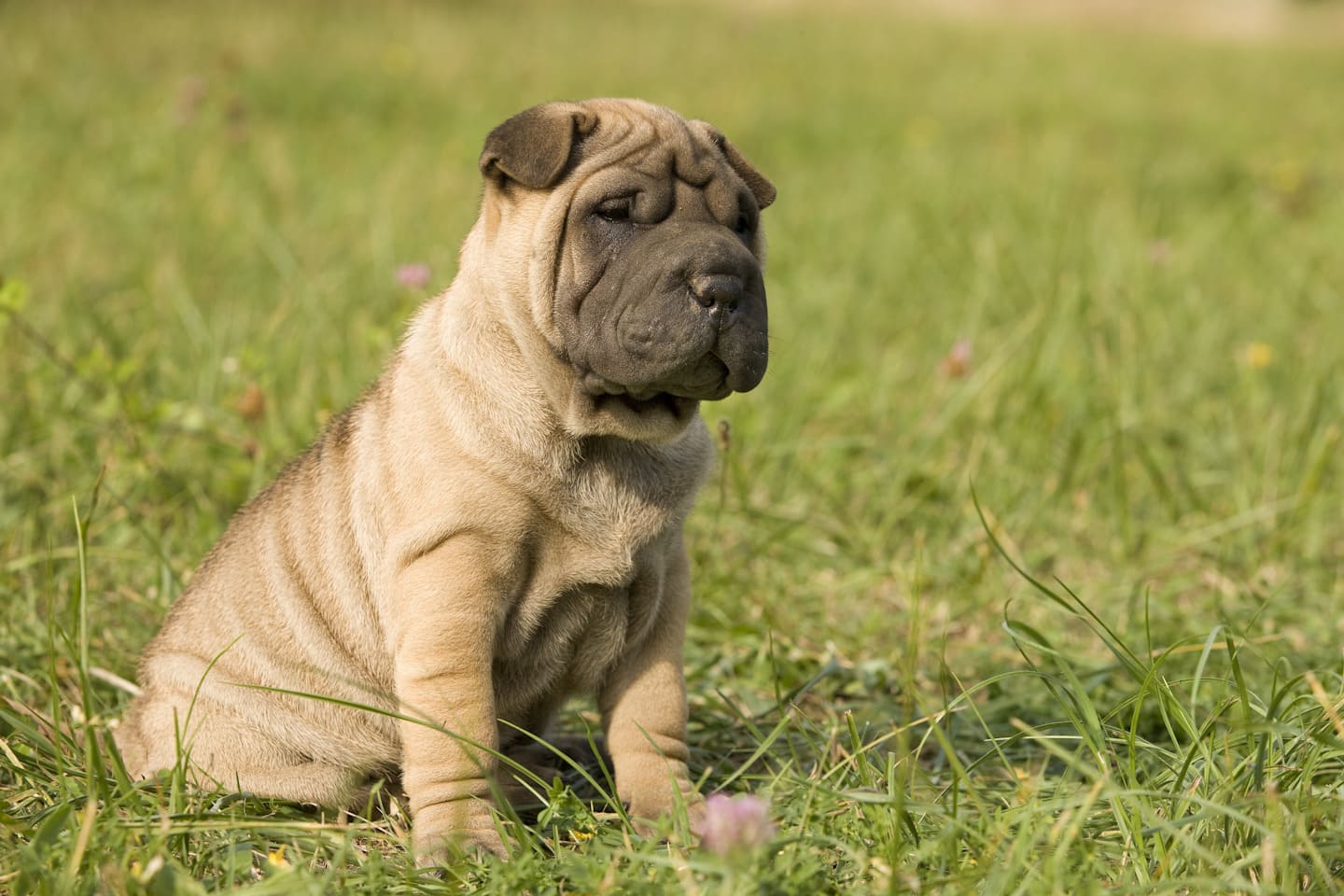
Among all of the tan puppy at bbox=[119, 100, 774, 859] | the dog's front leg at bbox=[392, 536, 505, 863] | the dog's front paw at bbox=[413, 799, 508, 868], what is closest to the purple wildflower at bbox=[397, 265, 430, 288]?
the tan puppy at bbox=[119, 100, 774, 859]

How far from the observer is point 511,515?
3090 millimetres

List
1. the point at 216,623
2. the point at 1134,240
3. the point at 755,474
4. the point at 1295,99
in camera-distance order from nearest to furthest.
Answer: the point at 216,623, the point at 755,474, the point at 1134,240, the point at 1295,99

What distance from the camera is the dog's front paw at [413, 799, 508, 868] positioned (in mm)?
2986

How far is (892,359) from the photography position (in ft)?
22.1

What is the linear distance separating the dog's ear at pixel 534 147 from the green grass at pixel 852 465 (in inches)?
52.8

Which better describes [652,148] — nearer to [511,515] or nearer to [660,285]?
[660,285]

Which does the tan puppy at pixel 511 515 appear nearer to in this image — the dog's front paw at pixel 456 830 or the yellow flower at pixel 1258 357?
the dog's front paw at pixel 456 830

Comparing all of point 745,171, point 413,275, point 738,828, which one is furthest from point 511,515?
point 413,275

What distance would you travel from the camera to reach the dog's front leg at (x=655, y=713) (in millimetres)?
3303

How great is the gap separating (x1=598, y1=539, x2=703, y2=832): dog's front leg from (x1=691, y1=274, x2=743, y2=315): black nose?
76 cm

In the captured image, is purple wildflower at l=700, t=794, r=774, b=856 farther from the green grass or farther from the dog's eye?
the dog's eye

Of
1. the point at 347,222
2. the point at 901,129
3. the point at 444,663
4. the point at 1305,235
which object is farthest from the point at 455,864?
the point at 901,129

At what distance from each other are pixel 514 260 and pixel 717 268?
55cm

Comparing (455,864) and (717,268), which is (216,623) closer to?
(455,864)
